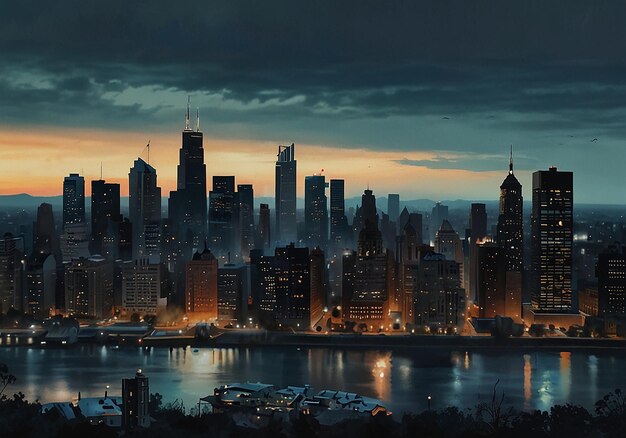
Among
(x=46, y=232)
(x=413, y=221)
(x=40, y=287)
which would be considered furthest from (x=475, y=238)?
(x=46, y=232)

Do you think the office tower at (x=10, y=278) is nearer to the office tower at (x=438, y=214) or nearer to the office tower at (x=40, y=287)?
the office tower at (x=40, y=287)

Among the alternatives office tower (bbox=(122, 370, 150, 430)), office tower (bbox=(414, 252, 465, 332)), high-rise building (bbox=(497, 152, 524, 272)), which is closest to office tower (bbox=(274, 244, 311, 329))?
office tower (bbox=(414, 252, 465, 332))

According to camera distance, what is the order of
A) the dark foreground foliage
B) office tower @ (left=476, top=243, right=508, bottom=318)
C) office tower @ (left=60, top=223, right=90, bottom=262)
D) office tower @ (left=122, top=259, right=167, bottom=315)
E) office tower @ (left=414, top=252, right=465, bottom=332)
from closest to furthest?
the dark foreground foliage
office tower @ (left=414, top=252, right=465, bottom=332)
office tower @ (left=476, top=243, right=508, bottom=318)
office tower @ (left=122, top=259, right=167, bottom=315)
office tower @ (left=60, top=223, right=90, bottom=262)

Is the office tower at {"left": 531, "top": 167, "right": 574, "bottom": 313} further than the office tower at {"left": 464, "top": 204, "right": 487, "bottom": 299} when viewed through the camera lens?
No

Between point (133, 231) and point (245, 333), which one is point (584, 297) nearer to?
point (245, 333)

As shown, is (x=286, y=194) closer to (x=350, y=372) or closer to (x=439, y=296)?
(x=439, y=296)

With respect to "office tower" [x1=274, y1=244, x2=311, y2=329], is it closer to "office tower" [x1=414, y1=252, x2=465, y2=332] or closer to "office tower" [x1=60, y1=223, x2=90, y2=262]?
"office tower" [x1=414, y1=252, x2=465, y2=332]
